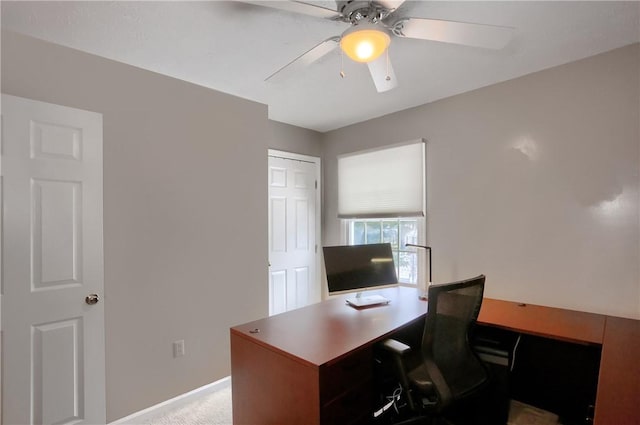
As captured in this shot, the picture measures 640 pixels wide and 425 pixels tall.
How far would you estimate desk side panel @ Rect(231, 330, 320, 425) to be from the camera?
1.36 meters

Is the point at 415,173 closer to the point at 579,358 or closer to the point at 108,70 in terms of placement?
the point at 579,358

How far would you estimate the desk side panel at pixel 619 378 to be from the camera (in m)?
1.10

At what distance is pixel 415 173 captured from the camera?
10.3ft

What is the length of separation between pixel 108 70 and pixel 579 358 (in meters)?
3.60

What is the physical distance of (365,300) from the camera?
2262 millimetres

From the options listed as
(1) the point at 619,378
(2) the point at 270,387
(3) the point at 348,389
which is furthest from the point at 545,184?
(2) the point at 270,387

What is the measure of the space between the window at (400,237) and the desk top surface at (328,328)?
946 mm

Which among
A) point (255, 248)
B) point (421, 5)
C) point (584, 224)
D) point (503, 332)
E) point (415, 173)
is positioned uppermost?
point (421, 5)

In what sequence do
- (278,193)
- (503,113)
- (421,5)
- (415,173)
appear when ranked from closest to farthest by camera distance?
(421,5), (503,113), (415,173), (278,193)

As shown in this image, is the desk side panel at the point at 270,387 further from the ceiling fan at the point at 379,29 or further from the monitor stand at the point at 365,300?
the ceiling fan at the point at 379,29

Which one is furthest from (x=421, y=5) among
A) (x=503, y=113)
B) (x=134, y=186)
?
(x=134, y=186)

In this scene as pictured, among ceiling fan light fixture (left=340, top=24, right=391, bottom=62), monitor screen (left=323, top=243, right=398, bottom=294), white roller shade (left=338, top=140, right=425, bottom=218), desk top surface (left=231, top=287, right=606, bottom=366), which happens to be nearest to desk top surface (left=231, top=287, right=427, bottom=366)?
desk top surface (left=231, top=287, right=606, bottom=366)

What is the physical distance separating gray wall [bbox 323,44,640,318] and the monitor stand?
92 centimetres

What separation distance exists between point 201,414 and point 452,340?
68.0 inches
